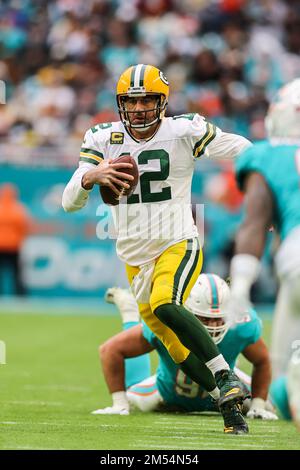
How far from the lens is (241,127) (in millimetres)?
14117

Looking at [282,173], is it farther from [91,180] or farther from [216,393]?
[216,393]

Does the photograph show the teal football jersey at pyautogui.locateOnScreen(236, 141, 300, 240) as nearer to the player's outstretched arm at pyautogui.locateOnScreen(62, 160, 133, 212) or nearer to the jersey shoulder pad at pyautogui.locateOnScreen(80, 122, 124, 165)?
the player's outstretched arm at pyautogui.locateOnScreen(62, 160, 133, 212)

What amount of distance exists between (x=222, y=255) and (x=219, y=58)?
319 cm

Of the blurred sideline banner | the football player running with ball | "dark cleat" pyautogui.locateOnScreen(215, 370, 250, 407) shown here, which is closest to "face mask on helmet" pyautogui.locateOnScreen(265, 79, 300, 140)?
the football player running with ball

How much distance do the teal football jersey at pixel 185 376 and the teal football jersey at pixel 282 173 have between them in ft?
5.96

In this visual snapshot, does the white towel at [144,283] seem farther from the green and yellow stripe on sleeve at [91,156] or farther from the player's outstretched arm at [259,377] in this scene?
the player's outstretched arm at [259,377]

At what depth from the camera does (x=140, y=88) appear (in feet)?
18.0

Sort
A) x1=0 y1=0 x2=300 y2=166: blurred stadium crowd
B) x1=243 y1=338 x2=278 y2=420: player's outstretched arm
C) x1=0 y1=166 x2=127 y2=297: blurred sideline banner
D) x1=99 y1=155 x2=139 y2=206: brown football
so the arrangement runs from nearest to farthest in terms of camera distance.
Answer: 1. x1=99 y1=155 x2=139 y2=206: brown football
2. x1=243 y1=338 x2=278 y2=420: player's outstretched arm
3. x1=0 y1=166 x2=127 y2=297: blurred sideline banner
4. x1=0 y1=0 x2=300 y2=166: blurred stadium crowd

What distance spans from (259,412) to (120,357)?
827 mm

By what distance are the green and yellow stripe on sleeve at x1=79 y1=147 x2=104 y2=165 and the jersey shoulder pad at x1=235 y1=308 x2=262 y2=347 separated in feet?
3.83

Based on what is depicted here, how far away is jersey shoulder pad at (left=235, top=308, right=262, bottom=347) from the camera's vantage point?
18.8 ft

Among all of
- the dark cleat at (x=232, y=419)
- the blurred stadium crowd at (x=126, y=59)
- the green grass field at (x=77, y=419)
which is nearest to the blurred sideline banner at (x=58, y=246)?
the blurred stadium crowd at (x=126, y=59)

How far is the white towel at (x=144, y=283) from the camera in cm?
543

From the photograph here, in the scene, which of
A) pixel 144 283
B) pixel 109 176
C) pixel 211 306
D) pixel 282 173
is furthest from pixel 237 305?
pixel 211 306
